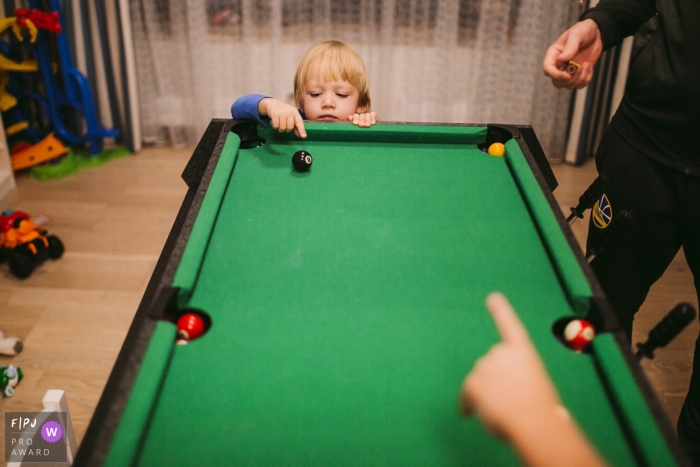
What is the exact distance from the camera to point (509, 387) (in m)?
0.62

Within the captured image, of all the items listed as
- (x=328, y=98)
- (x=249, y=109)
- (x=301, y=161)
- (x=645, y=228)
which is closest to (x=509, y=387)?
(x=301, y=161)

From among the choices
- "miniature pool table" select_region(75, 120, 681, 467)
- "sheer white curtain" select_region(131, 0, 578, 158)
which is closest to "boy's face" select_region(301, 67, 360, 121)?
"miniature pool table" select_region(75, 120, 681, 467)

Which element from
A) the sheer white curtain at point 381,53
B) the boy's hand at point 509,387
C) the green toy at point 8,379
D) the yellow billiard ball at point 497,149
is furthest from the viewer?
the sheer white curtain at point 381,53

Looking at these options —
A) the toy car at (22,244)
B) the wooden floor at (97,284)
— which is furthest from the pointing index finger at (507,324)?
the toy car at (22,244)

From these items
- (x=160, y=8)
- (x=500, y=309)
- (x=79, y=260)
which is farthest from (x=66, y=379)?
(x=160, y=8)

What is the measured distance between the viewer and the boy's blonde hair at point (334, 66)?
1.80 metres

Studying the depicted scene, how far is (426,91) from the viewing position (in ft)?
10.5

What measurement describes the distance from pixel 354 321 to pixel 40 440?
96 cm

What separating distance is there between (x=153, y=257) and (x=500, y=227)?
1687 mm

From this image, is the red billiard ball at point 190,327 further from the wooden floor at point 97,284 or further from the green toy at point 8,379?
the green toy at point 8,379

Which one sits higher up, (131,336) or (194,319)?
(194,319)

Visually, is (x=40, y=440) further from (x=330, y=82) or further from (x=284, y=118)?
(x=330, y=82)

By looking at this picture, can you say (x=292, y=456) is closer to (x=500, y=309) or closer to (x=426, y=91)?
(x=500, y=309)

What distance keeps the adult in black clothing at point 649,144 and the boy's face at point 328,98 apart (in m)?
0.68
